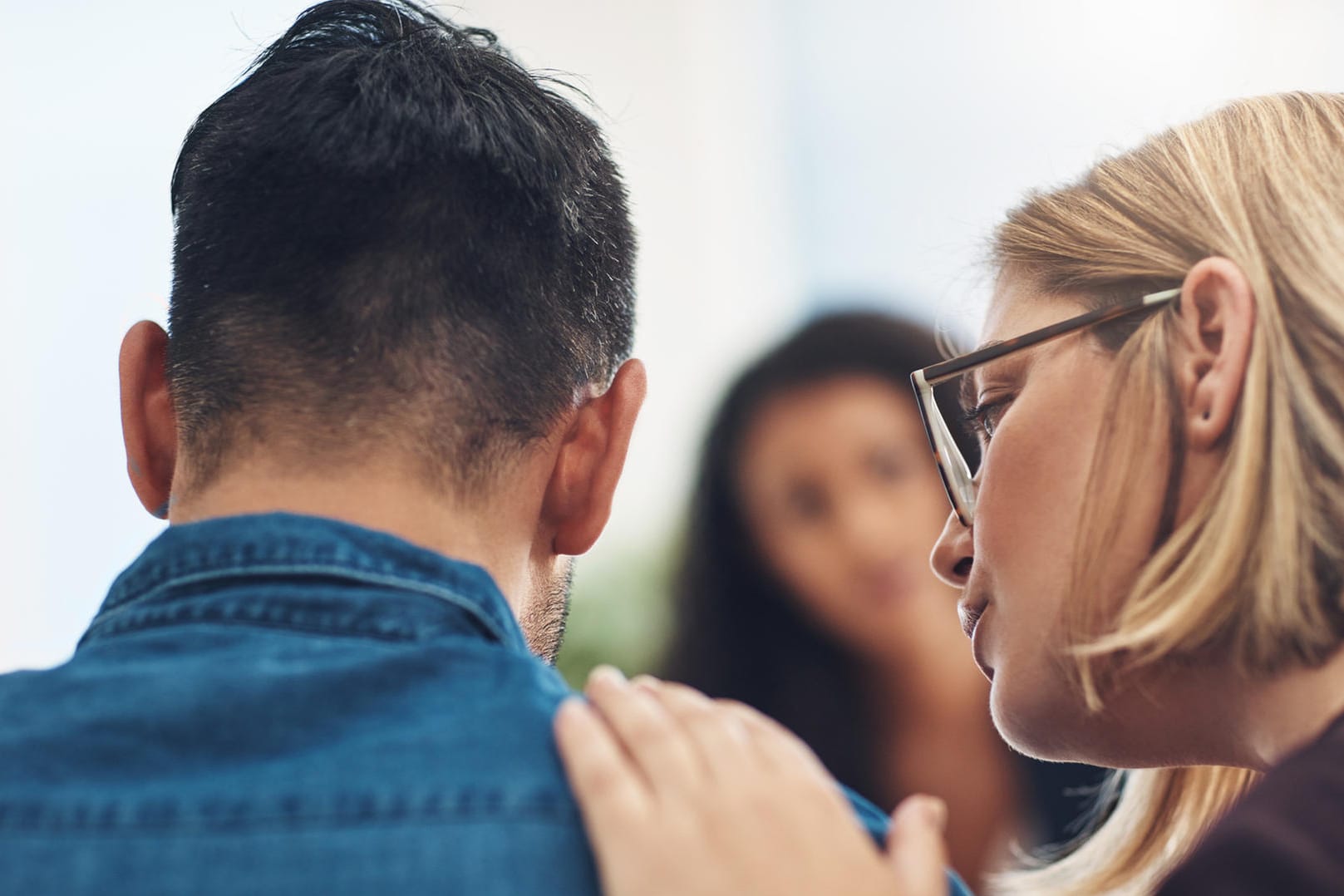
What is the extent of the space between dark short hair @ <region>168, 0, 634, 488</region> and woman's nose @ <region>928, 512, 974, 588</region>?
339 millimetres

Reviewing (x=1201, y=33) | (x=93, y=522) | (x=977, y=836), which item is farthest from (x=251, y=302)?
(x=1201, y=33)

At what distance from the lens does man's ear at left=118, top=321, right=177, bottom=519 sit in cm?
84

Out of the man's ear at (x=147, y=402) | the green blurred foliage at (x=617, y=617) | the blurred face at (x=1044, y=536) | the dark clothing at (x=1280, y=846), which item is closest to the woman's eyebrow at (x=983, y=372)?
the blurred face at (x=1044, y=536)

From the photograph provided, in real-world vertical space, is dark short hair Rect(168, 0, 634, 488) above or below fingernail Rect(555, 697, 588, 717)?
above

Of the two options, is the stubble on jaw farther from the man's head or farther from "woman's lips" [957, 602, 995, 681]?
"woman's lips" [957, 602, 995, 681]

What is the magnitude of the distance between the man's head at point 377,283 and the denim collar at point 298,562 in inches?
2.1

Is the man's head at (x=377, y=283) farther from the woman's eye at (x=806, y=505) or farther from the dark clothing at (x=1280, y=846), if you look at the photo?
the woman's eye at (x=806, y=505)

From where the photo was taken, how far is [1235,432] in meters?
0.80

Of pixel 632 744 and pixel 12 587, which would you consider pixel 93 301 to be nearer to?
pixel 12 587

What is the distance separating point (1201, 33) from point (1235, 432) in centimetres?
208

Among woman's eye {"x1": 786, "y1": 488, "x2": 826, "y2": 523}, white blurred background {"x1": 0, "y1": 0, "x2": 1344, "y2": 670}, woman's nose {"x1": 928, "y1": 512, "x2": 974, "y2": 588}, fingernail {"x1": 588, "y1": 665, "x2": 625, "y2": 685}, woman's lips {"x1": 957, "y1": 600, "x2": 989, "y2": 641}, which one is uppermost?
white blurred background {"x1": 0, "y1": 0, "x2": 1344, "y2": 670}

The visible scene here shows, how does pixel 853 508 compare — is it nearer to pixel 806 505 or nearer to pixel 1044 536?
pixel 806 505

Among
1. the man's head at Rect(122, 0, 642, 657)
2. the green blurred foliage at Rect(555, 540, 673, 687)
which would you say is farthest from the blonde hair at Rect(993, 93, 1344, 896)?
the green blurred foliage at Rect(555, 540, 673, 687)

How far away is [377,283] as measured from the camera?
0.76 meters
